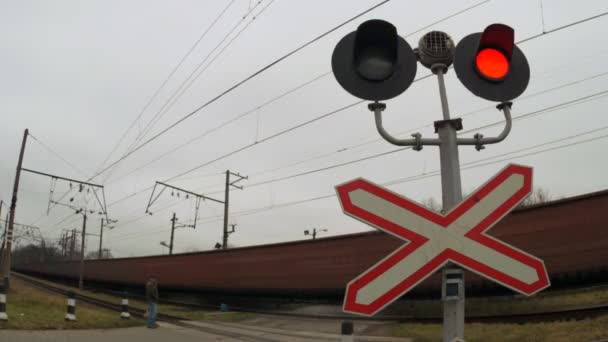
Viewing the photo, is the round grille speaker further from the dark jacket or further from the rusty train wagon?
the dark jacket

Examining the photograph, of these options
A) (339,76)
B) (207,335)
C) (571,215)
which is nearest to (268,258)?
(207,335)

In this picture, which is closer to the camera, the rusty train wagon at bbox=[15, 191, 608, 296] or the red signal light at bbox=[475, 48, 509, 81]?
the red signal light at bbox=[475, 48, 509, 81]

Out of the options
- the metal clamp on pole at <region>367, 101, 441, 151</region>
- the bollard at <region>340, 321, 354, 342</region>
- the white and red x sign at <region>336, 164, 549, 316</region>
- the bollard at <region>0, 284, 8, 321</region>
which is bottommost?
the bollard at <region>0, 284, 8, 321</region>

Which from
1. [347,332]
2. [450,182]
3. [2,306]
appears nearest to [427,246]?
[450,182]

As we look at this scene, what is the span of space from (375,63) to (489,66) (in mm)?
589

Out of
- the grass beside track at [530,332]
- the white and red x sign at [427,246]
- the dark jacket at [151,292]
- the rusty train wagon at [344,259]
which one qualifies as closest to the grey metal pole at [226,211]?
the rusty train wagon at [344,259]

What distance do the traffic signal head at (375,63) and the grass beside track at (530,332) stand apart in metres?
6.34

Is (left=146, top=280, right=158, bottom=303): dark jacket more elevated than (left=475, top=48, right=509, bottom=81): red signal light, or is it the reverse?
(left=475, top=48, right=509, bottom=81): red signal light

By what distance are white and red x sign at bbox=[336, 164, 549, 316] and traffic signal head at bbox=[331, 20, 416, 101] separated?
69cm

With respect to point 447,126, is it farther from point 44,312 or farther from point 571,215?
point 44,312

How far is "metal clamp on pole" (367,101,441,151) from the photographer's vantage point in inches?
77.9

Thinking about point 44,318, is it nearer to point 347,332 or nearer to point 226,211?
point 347,332

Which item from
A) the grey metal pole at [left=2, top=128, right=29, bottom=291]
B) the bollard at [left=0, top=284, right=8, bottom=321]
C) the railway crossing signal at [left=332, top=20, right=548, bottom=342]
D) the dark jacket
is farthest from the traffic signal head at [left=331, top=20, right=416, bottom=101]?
the grey metal pole at [left=2, top=128, right=29, bottom=291]

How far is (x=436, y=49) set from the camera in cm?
215
